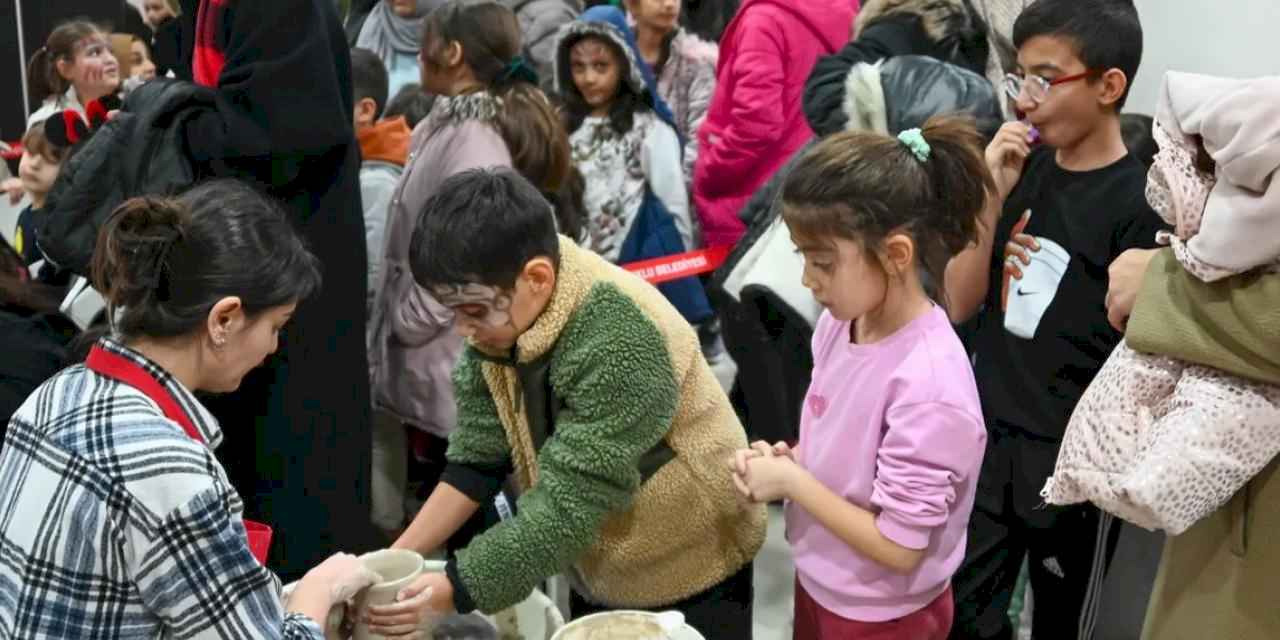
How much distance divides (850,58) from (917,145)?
1.27 m

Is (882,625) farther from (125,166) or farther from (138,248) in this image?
(125,166)

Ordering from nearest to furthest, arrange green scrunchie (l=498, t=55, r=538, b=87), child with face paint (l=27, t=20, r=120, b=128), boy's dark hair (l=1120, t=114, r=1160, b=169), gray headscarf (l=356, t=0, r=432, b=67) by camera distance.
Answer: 1. boy's dark hair (l=1120, t=114, r=1160, b=169)
2. green scrunchie (l=498, t=55, r=538, b=87)
3. child with face paint (l=27, t=20, r=120, b=128)
4. gray headscarf (l=356, t=0, r=432, b=67)

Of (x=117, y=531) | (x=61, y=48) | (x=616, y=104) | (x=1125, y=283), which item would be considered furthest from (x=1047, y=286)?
(x=61, y=48)

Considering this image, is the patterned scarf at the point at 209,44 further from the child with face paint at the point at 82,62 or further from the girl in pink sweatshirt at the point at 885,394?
the child with face paint at the point at 82,62

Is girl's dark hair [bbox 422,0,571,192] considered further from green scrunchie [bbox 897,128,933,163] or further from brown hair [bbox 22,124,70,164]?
green scrunchie [bbox 897,128,933,163]

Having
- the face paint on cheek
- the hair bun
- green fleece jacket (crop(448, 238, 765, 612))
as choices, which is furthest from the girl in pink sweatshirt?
the hair bun

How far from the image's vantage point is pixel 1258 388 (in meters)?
1.45

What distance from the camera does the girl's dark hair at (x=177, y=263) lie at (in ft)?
4.75

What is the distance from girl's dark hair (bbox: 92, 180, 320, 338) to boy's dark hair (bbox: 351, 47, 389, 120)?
6.34 ft

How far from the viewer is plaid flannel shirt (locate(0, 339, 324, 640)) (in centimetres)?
134

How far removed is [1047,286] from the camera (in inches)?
85.5

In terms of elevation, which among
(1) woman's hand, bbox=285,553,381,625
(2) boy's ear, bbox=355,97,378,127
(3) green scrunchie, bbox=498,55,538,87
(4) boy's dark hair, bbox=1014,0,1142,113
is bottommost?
(2) boy's ear, bbox=355,97,378,127

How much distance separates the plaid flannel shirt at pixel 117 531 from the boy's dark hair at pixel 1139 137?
1849 mm

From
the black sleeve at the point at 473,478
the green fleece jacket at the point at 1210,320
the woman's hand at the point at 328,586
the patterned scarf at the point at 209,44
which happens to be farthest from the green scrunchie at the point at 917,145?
the patterned scarf at the point at 209,44
